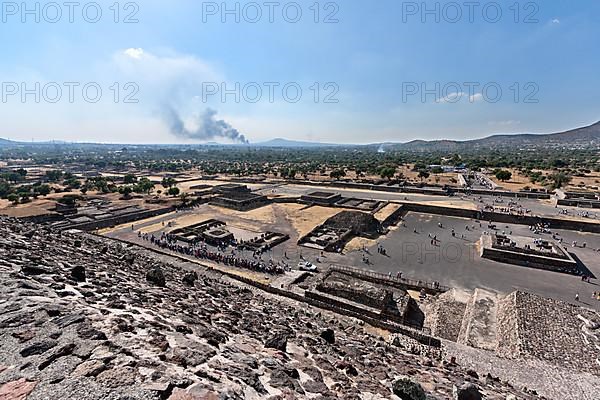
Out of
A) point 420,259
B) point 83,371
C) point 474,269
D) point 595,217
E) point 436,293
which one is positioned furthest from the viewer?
point 595,217

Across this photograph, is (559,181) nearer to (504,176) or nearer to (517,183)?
(517,183)

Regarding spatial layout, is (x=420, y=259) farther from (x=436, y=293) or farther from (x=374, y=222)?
(x=374, y=222)

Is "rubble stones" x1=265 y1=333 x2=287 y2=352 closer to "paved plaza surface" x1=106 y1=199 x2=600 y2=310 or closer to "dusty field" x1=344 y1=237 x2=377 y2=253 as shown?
"paved plaza surface" x1=106 y1=199 x2=600 y2=310

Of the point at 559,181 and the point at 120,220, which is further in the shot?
the point at 559,181

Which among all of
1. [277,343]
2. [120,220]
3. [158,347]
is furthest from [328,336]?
[120,220]

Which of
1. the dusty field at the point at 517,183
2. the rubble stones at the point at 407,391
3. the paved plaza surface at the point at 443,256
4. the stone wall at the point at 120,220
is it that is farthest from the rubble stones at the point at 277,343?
the dusty field at the point at 517,183

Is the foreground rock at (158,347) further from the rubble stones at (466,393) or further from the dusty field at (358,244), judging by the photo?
the dusty field at (358,244)

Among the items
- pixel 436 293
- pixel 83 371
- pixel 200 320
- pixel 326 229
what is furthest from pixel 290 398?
pixel 326 229
